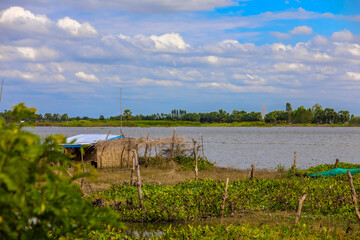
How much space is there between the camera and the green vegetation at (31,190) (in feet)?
9.18

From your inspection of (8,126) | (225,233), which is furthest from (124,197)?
(8,126)

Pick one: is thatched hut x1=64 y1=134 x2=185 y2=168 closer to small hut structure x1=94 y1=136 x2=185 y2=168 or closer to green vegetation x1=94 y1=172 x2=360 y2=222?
small hut structure x1=94 y1=136 x2=185 y2=168

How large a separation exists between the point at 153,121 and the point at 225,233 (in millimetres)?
145204

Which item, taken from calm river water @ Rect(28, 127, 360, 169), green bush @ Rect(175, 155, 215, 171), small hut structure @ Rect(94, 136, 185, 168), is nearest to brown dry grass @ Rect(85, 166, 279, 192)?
green bush @ Rect(175, 155, 215, 171)

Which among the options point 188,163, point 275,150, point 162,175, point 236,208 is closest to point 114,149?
point 162,175

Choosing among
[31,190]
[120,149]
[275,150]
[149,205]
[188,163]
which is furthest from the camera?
[275,150]

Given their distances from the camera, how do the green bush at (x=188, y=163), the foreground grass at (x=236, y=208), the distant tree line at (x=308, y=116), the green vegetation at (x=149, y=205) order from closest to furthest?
the green vegetation at (x=149, y=205)
the foreground grass at (x=236, y=208)
the green bush at (x=188, y=163)
the distant tree line at (x=308, y=116)

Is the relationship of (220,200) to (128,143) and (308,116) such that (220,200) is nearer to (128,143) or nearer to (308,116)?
(128,143)

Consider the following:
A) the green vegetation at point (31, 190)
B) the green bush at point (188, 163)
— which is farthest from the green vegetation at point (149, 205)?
the green bush at point (188, 163)

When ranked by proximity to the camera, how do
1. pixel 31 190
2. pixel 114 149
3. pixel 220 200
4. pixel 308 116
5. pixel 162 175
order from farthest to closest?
pixel 308 116
pixel 114 149
pixel 162 175
pixel 220 200
pixel 31 190

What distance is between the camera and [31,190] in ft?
9.93

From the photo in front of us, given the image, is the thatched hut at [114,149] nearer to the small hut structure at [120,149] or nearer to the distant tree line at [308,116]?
the small hut structure at [120,149]

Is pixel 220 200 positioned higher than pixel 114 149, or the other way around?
pixel 114 149

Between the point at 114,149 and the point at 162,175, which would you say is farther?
the point at 114,149
